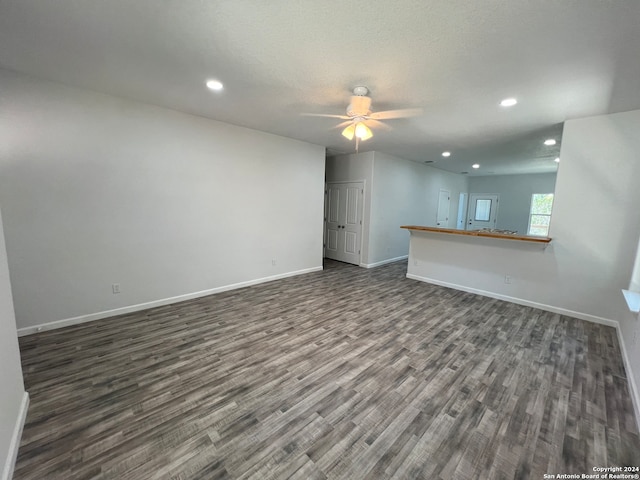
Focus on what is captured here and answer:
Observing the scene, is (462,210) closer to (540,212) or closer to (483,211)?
(483,211)

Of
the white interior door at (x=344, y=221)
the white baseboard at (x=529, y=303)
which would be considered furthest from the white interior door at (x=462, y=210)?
the white baseboard at (x=529, y=303)

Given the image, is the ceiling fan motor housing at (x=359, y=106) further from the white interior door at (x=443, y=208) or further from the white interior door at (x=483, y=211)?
the white interior door at (x=483, y=211)

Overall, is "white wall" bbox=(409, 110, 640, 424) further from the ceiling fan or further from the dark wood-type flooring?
the ceiling fan

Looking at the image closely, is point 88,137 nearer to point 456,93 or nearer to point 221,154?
point 221,154

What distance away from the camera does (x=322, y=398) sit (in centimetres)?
196

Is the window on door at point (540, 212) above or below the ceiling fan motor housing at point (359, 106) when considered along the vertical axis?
below

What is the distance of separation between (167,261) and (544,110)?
5210 mm

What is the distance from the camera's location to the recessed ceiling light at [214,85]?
2.61 meters

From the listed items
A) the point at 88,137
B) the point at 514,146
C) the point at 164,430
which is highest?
the point at 514,146

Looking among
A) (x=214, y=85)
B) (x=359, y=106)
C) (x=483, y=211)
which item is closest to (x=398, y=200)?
(x=359, y=106)

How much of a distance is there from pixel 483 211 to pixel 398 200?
4.72m

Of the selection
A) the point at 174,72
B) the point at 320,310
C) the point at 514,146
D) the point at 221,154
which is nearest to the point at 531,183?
the point at 514,146

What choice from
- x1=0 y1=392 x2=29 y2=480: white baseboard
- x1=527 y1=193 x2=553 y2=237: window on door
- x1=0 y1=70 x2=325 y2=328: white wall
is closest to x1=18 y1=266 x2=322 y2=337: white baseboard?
x1=0 y1=70 x2=325 y2=328: white wall

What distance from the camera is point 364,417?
1.79 meters
